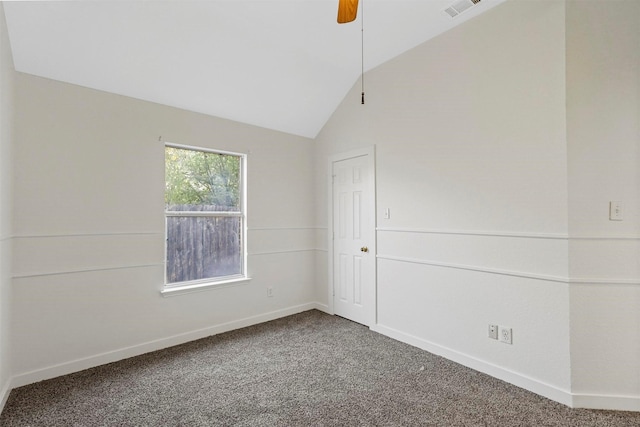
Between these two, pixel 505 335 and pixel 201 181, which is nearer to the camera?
pixel 505 335

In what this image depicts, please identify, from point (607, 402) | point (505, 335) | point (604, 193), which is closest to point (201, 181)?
point (505, 335)

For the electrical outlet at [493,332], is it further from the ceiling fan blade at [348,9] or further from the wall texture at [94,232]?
the wall texture at [94,232]

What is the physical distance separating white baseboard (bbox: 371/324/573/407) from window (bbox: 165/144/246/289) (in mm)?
2004

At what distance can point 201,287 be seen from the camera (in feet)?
10.9

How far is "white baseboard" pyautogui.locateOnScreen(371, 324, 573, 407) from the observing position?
2.15 metres

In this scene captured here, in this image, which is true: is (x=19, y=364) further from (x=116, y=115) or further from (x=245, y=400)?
(x=116, y=115)

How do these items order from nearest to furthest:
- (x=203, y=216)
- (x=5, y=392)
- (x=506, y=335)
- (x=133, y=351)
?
1. (x=5, y=392)
2. (x=506, y=335)
3. (x=133, y=351)
4. (x=203, y=216)

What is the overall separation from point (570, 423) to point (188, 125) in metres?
3.96

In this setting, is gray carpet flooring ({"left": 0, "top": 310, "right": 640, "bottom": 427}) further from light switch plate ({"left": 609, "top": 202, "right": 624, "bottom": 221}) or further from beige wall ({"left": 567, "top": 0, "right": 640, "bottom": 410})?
light switch plate ({"left": 609, "top": 202, "right": 624, "bottom": 221})

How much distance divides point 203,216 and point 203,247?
35cm

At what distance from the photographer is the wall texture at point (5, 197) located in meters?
2.04

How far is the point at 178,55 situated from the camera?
2.74m

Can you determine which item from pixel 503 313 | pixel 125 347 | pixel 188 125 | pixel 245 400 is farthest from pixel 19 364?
pixel 503 313

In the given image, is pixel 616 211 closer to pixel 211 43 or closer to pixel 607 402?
pixel 607 402
